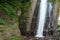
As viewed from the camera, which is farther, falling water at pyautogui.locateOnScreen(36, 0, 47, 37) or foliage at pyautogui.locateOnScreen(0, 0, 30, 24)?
falling water at pyautogui.locateOnScreen(36, 0, 47, 37)

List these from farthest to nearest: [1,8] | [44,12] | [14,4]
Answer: [44,12], [14,4], [1,8]

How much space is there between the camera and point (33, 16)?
47.2 feet

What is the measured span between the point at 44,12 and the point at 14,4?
322 cm

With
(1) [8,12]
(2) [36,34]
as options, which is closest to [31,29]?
(2) [36,34]

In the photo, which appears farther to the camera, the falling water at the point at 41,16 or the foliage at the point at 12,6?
the falling water at the point at 41,16

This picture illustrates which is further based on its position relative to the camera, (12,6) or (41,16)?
(41,16)

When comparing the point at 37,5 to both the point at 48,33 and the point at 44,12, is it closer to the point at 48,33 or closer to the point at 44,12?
the point at 44,12

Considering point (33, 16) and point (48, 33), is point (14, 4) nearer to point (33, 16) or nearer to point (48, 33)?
point (33, 16)

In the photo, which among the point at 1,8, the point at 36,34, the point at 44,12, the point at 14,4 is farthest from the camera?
the point at 44,12

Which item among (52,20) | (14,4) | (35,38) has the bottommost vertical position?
(35,38)

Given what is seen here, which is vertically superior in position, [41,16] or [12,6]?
[12,6]

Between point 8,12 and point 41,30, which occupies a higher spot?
point 8,12

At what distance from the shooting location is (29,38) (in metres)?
13.1

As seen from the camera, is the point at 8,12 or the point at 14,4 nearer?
the point at 8,12
